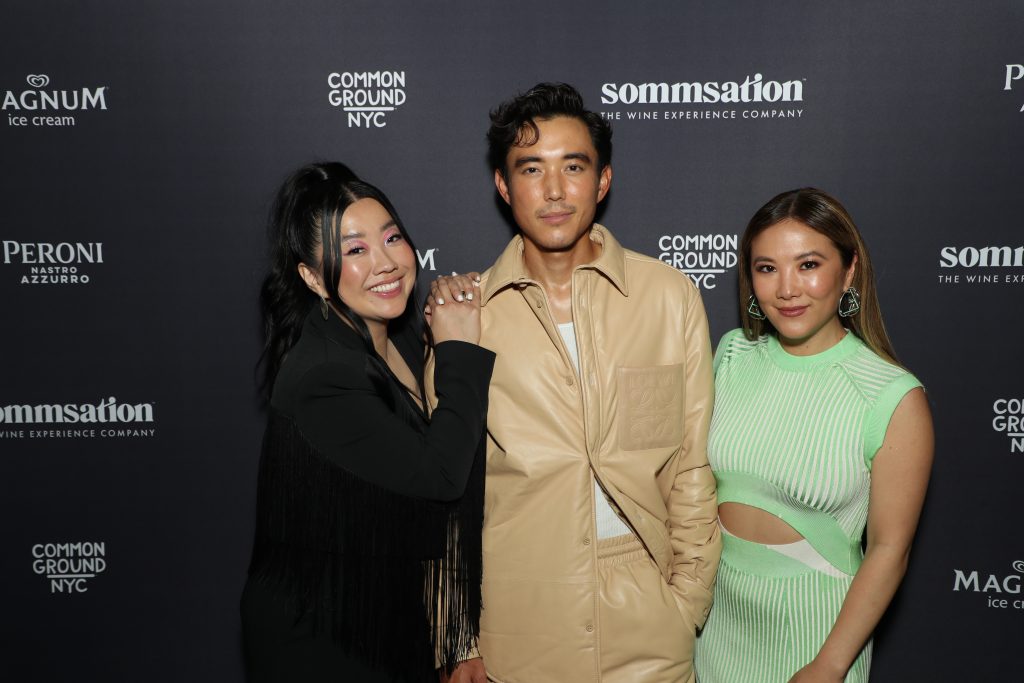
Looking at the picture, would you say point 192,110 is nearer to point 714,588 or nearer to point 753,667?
point 714,588

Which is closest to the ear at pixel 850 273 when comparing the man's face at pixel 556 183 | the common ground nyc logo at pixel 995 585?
the man's face at pixel 556 183

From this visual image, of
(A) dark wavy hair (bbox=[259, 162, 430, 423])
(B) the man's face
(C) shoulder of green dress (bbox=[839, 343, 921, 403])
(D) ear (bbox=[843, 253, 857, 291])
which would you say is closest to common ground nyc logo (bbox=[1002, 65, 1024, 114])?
(D) ear (bbox=[843, 253, 857, 291])

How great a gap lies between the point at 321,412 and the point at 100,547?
4.83 ft

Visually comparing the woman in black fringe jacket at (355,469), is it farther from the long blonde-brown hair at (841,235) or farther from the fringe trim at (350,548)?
the long blonde-brown hair at (841,235)

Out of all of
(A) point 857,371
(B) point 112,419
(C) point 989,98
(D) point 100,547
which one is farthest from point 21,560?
(C) point 989,98

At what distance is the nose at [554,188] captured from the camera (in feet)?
5.56

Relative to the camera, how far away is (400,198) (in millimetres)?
2242

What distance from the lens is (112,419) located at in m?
2.37

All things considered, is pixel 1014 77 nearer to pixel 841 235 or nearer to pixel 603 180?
pixel 841 235

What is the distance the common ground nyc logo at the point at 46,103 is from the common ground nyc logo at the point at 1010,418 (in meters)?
3.03

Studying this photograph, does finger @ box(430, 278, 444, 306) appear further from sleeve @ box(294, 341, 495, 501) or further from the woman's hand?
sleeve @ box(294, 341, 495, 501)

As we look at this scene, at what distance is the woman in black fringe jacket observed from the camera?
5.05ft

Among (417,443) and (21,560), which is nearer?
(417,443)

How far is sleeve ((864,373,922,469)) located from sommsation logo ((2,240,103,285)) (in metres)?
2.30
